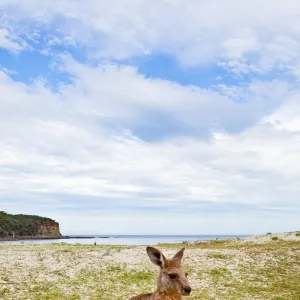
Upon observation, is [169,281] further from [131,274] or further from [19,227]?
[19,227]

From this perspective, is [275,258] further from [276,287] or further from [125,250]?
[125,250]

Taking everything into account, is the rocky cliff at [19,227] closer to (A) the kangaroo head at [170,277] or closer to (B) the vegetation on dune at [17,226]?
(B) the vegetation on dune at [17,226]

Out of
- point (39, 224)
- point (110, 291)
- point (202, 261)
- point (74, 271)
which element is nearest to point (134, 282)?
point (110, 291)

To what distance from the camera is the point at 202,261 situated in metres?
27.7

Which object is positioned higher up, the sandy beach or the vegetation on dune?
the vegetation on dune

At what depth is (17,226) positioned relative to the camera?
179 m

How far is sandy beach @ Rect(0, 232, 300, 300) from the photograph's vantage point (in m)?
21.4

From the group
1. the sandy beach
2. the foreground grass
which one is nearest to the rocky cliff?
the foreground grass

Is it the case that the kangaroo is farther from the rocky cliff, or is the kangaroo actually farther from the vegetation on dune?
the vegetation on dune

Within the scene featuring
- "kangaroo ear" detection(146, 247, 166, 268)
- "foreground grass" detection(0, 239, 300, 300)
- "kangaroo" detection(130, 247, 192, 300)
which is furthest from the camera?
"foreground grass" detection(0, 239, 300, 300)

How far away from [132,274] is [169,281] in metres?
16.5

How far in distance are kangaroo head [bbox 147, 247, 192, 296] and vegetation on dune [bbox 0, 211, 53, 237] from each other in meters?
156

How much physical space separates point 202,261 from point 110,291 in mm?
7833

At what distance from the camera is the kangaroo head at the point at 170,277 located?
845 centimetres
